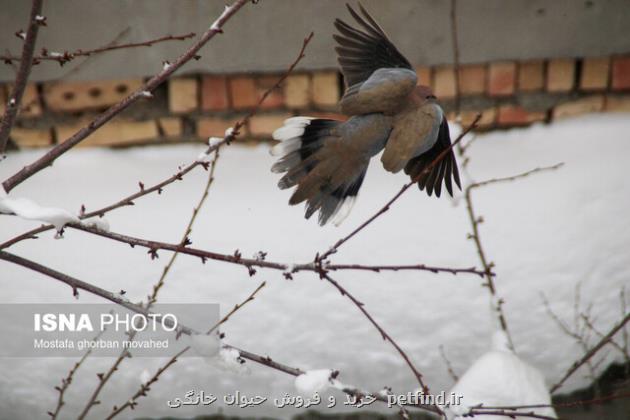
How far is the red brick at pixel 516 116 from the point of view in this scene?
2.10 meters

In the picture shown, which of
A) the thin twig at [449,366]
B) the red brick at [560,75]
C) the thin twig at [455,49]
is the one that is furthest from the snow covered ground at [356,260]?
the thin twig at [455,49]

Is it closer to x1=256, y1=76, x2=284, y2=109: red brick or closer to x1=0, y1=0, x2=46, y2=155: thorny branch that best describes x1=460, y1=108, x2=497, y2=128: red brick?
x1=256, y1=76, x2=284, y2=109: red brick

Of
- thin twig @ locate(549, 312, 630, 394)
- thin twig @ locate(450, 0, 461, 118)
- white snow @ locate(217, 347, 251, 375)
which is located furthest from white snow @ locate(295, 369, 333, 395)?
thin twig @ locate(549, 312, 630, 394)

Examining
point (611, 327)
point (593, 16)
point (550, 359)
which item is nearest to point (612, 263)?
point (611, 327)

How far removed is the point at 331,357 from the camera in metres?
2.21

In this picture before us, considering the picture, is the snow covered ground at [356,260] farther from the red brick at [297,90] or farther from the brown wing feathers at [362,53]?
the brown wing feathers at [362,53]

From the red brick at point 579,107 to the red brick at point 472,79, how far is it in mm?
267

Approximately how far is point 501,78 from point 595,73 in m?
0.29

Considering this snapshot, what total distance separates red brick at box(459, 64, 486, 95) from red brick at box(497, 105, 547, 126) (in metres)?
0.11

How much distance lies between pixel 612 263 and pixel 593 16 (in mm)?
777

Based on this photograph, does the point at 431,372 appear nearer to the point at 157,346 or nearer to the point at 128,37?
the point at 157,346

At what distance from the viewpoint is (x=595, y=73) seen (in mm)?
2061

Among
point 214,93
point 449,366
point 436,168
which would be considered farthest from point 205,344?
point 449,366

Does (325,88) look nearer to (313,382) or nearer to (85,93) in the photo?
(85,93)
